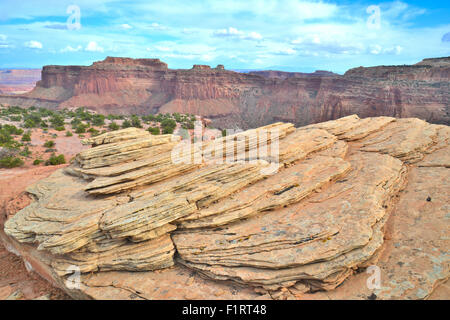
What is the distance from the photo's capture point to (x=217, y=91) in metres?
123

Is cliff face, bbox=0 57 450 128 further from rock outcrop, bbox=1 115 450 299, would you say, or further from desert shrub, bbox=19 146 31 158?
desert shrub, bbox=19 146 31 158

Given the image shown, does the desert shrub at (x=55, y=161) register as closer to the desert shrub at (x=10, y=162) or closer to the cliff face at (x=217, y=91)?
the desert shrub at (x=10, y=162)

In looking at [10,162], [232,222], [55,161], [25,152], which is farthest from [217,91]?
[232,222]

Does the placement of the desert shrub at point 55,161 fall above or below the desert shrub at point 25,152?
below

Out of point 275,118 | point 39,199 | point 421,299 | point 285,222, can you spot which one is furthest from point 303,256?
point 275,118

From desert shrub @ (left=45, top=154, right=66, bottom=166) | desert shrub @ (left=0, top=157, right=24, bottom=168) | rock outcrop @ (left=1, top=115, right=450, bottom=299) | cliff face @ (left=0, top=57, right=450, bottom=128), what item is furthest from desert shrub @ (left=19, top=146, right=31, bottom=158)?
cliff face @ (left=0, top=57, right=450, bottom=128)

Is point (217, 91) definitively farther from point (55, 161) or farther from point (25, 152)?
point (55, 161)

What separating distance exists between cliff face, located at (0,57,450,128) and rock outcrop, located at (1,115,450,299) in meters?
72.9

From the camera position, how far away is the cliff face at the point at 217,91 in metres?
83.0

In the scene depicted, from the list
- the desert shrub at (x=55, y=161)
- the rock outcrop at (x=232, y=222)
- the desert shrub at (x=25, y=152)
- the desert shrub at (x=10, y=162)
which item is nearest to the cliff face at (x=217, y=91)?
the rock outcrop at (x=232, y=222)

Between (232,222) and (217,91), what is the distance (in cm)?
11620

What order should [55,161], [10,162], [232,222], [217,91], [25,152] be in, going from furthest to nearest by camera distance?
[217,91]
[25,152]
[55,161]
[10,162]
[232,222]

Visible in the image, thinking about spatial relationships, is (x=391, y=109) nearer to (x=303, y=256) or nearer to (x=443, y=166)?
(x=443, y=166)

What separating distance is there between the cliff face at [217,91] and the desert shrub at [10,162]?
80349 millimetres
